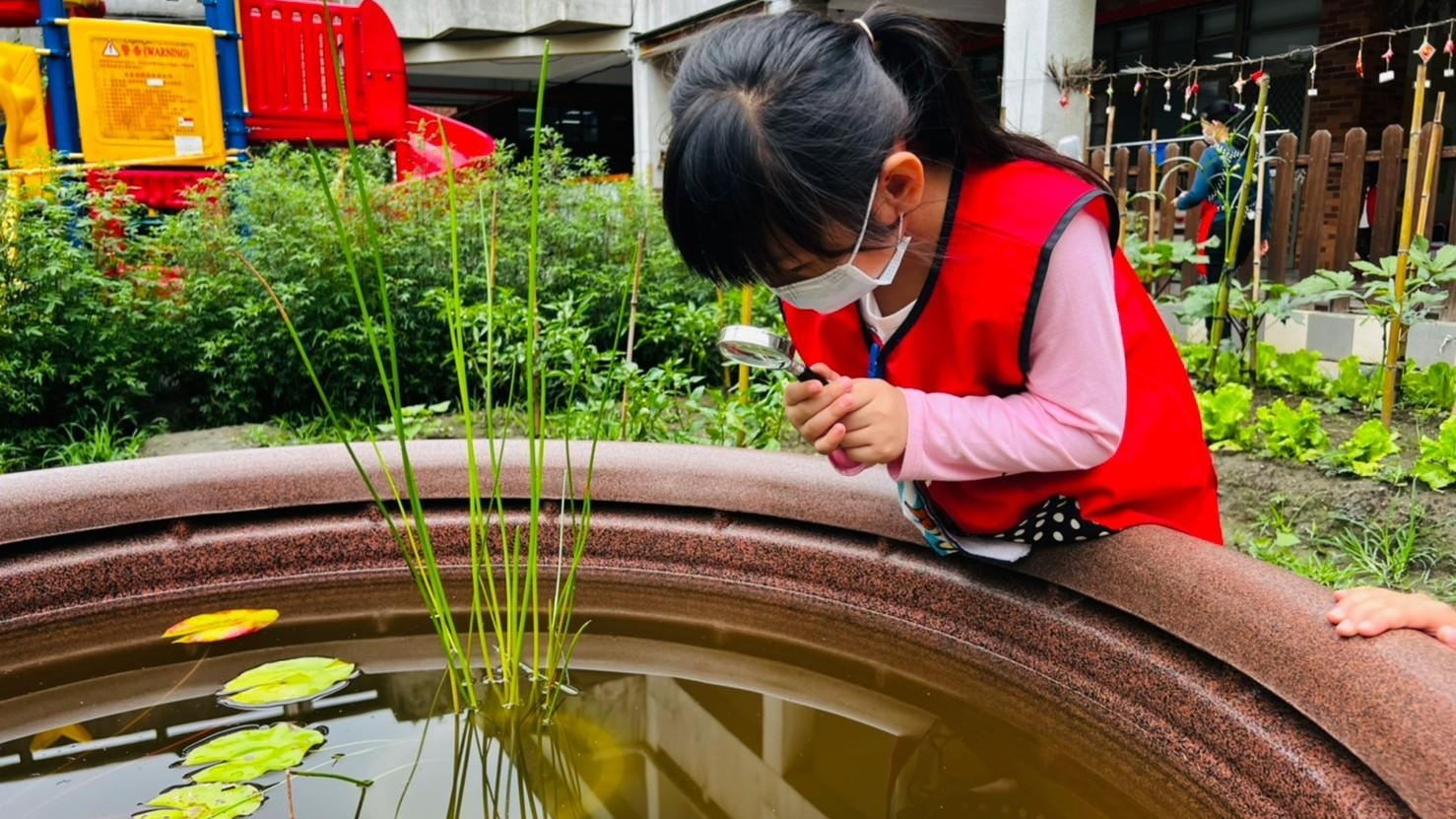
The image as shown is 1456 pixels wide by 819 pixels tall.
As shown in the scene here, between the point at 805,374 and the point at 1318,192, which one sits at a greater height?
the point at 1318,192

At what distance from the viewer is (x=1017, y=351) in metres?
1.10

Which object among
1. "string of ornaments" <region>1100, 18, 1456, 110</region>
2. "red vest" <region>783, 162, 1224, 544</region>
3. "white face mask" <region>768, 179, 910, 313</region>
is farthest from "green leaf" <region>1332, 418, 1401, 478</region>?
"white face mask" <region>768, 179, 910, 313</region>

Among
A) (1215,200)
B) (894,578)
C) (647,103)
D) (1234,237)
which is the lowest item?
(894,578)

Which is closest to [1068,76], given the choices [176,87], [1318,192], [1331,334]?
[1318,192]

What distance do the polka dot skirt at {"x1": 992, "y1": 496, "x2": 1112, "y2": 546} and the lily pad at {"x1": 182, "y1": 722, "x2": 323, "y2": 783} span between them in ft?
2.73

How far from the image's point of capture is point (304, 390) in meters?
3.79

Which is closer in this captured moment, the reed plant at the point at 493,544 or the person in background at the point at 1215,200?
the reed plant at the point at 493,544

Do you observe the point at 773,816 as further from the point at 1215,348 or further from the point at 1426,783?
the point at 1215,348

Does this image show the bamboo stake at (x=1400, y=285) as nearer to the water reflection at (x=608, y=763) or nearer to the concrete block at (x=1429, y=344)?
the concrete block at (x=1429, y=344)

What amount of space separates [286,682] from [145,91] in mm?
5125

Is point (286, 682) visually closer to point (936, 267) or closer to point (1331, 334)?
point (936, 267)

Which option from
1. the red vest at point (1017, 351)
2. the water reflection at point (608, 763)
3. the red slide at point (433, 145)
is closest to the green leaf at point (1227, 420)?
the red vest at point (1017, 351)

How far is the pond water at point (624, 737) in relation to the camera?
111 cm

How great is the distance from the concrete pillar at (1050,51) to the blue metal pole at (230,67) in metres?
4.35
